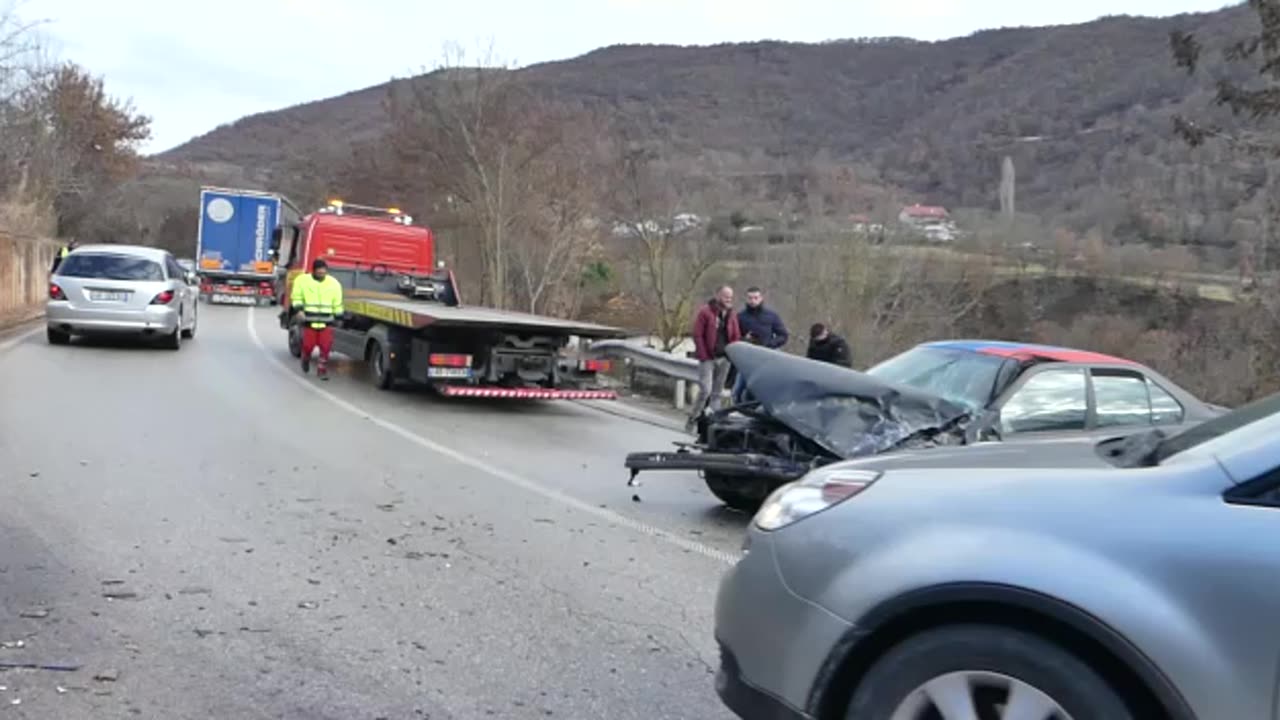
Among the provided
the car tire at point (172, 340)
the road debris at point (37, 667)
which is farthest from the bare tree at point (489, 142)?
the road debris at point (37, 667)

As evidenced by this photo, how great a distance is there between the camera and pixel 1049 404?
8.06 meters

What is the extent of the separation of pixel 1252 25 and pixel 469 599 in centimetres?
2435

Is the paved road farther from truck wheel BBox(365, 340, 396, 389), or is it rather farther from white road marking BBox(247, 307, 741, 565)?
truck wheel BBox(365, 340, 396, 389)

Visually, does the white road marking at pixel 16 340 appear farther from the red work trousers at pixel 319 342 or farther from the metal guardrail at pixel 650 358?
the metal guardrail at pixel 650 358

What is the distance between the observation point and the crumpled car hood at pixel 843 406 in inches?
290

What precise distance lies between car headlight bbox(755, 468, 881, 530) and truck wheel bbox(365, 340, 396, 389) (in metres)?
11.5

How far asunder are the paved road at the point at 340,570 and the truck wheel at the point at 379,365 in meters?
2.73

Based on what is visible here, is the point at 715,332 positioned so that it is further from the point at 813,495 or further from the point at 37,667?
the point at 813,495

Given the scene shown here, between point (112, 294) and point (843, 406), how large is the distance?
540 inches

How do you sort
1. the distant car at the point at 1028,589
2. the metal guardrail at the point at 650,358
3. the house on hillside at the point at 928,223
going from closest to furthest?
1. the distant car at the point at 1028,589
2. the metal guardrail at the point at 650,358
3. the house on hillside at the point at 928,223

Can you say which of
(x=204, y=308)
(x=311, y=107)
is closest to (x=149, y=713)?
(x=204, y=308)

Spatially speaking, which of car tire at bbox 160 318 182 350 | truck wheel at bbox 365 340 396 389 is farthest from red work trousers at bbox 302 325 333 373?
car tire at bbox 160 318 182 350

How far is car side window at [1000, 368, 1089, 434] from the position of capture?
25.9 feet

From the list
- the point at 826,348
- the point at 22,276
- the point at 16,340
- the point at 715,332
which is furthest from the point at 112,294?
the point at 22,276
